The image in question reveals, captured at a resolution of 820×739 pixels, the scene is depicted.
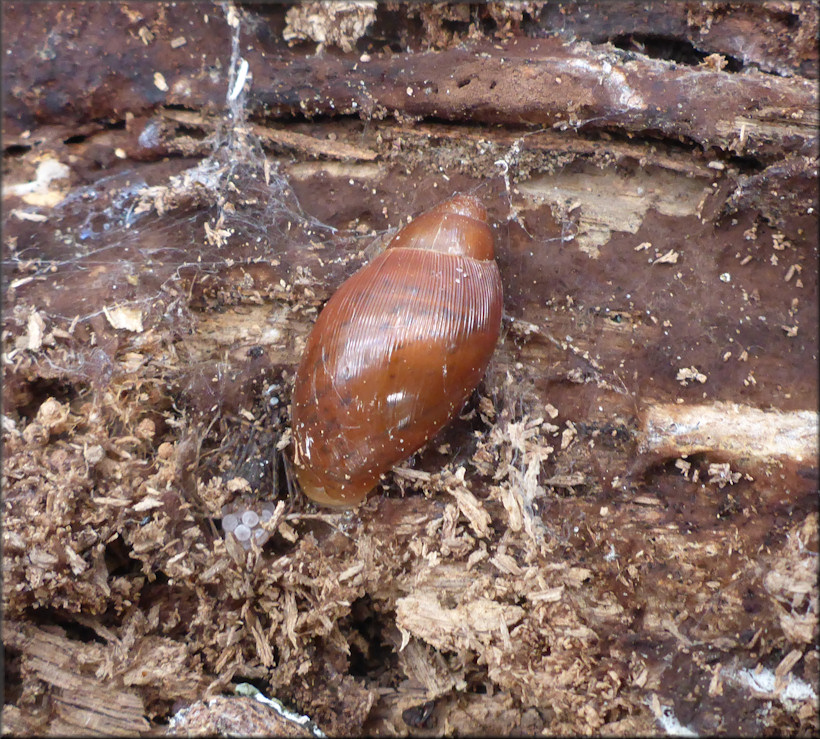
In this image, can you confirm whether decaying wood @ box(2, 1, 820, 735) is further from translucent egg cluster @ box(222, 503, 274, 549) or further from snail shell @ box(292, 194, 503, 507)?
snail shell @ box(292, 194, 503, 507)

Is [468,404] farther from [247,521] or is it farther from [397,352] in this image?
[247,521]

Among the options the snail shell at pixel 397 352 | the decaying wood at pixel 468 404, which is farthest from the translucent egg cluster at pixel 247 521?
the snail shell at pixel 397 352

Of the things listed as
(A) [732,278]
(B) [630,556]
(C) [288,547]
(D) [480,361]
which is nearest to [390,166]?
(D) [480,361]

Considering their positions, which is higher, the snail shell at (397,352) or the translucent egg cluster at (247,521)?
the snail shell at (397,352)

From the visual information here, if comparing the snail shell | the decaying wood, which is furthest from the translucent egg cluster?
the snail shell

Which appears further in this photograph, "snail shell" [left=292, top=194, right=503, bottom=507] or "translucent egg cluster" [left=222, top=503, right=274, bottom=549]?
"translucent egg cluster" [left=222, top=503, right=274, bottom=549]

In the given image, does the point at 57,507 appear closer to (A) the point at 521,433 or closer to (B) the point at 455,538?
(B) the point at 455,538

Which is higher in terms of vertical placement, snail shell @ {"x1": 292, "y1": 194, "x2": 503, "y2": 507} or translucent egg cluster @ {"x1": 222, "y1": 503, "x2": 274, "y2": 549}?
snail shell @ {"x1": 292, "y1": 194, "x2": 503, "y2": 507}

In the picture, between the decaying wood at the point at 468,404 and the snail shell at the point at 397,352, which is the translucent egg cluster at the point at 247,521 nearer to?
the decaying wood at the point at 468,404
